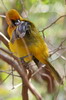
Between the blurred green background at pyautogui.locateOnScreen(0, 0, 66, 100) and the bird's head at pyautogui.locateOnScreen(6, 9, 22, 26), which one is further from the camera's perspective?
the blurred green background at pyautogui.locateOnScreen(0, 0, 66, 100)

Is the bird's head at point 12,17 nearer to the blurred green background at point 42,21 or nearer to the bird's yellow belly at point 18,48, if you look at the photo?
the bird's yellow belly at point 18,48

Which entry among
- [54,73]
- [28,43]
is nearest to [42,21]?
[28,43]

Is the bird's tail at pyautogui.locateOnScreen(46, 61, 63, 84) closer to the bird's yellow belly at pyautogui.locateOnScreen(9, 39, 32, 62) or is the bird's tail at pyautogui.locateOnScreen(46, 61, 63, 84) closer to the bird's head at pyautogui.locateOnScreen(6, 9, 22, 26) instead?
the bird's yellow belly at pyautogui.locateOnScreen(9, 39, 32, 62)

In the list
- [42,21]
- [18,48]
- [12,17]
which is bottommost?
[42,21]

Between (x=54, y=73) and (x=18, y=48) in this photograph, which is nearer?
(x=54, y=73)

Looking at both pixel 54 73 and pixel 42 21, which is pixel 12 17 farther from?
pixel 42 21

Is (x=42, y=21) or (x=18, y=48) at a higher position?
(x=18, y=48)

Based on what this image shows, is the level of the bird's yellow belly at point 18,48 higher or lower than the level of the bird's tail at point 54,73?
higher

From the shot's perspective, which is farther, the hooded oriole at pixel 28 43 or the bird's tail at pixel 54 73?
the hooded oriole at pixel 28 43

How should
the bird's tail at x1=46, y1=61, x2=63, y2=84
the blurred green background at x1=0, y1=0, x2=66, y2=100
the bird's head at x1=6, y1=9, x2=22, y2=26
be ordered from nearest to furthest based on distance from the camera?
1. the bird's tail at x1=46, y1=61, x2=63, y2=84
2. the bird's head at x1=6, y1=9, x2=22, y2=26
3. the blurred green background at x1=0, y1=0, x2=66, y2=100

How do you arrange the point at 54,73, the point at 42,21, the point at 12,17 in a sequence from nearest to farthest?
the point at 54,73, the point at 12,17, the point at 42,21

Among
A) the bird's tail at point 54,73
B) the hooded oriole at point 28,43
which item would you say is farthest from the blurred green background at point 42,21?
the bird's tail at point 54,73

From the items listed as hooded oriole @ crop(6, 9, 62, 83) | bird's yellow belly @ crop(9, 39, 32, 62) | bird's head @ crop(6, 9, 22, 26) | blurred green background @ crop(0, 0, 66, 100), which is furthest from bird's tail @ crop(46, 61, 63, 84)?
blurred green background @ crop(0, 0, 66, 100)

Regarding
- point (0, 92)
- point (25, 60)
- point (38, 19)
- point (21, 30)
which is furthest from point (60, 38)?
point (21, 30)
